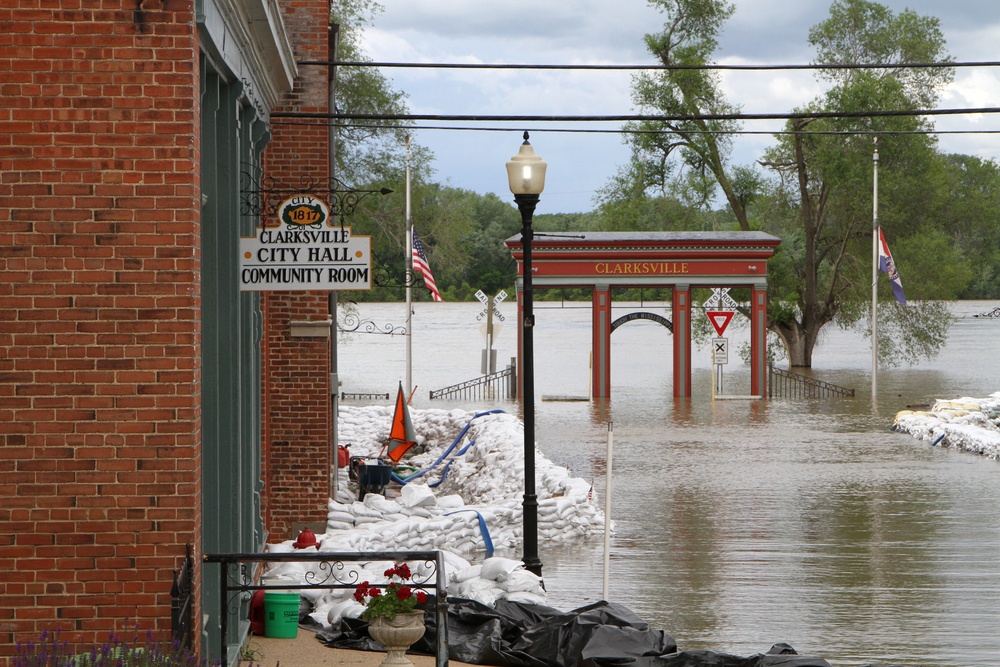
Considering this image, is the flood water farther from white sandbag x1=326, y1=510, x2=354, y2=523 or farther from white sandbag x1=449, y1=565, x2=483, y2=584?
white sandbag x1=326, y1=510, x2=354, y2=523

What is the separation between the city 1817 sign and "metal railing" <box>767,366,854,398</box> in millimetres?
28014

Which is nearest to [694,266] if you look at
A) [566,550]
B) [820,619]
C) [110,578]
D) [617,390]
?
[617,390]

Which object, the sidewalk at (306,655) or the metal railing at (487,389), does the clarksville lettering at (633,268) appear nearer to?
the metal railing at (487,389)

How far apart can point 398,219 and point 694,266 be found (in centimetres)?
1337

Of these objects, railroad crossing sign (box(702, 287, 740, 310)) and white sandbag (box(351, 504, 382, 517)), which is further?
railroad crossing sign (box(702, 287, 740, 310))

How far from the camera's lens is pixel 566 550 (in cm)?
1481

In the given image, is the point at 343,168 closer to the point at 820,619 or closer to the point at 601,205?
the point at 601,205

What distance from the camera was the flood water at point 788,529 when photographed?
10.9 m

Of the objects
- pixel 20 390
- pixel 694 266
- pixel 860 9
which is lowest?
pixel 20 390

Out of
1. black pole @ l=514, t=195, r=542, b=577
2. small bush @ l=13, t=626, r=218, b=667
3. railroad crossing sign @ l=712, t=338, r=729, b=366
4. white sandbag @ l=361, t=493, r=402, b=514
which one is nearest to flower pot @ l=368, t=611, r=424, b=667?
small bush @ l=13, t=626, r=218, b=667

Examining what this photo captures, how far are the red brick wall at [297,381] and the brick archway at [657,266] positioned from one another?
60.6 ft

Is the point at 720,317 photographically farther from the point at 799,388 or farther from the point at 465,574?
the point at 465,574

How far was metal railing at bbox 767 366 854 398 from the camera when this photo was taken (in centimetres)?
3643

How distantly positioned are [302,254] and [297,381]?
5.68m
